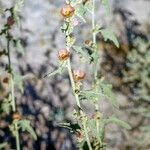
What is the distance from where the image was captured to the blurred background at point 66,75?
16.2 feet

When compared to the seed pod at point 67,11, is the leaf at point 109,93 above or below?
below

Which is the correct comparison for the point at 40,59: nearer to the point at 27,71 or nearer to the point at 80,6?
the point at 27,71

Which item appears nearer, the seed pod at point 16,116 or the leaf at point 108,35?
the leaf at point 108,35

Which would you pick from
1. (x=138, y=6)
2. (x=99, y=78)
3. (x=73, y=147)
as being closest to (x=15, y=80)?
(x=99, y=78)

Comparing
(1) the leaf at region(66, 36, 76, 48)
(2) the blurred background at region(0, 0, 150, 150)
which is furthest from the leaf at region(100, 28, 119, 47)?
(2) the blurred background at region(0, 0, 150, 150)

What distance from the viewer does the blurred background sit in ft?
16.2

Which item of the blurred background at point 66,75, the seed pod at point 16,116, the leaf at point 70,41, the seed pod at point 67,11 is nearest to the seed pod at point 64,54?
the leaf at point 70,41

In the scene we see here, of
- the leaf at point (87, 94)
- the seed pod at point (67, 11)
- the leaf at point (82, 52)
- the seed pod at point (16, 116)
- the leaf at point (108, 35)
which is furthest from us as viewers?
the seed pod at point (16, 116)

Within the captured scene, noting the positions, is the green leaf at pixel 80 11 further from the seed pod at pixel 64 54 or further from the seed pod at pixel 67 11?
the seed pod at pixel 64 54

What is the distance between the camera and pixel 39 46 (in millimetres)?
6867

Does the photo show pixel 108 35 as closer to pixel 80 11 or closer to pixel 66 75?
pixel 80 11

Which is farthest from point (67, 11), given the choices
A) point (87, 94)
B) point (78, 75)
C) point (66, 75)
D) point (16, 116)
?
point (66, 75)

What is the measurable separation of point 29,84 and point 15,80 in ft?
9.25

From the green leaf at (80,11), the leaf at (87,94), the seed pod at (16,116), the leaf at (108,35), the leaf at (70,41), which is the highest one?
the green leaf at (80,11)
